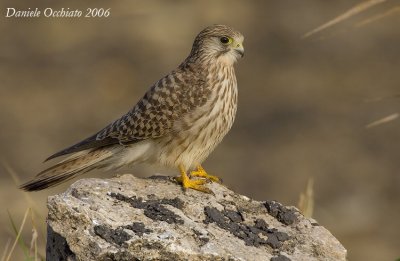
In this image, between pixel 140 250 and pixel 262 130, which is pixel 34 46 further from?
pixel 140 250

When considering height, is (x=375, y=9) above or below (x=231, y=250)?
above

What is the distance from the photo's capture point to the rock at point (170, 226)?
192 inches

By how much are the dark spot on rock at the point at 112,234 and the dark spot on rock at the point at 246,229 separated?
1.85 ft

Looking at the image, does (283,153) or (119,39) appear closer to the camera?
(283,153)

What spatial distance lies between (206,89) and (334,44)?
25.6ft

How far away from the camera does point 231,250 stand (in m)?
5.04

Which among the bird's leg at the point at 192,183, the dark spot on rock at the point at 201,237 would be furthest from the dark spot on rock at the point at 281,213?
the dark spot on rock at the point at 201,237

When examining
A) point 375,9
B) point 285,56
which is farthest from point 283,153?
point 375,9

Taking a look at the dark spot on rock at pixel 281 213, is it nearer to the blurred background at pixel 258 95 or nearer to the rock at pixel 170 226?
the rock at pixel 170 226

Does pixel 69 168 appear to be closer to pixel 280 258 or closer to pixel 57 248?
pixel 57 248

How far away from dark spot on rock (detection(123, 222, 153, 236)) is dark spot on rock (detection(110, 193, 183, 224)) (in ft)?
0.55

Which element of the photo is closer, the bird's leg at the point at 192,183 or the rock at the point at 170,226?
the rock at the point at 170,226

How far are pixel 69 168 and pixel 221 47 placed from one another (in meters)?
1.19

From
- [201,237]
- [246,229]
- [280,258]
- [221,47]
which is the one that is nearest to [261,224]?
[246,229]
